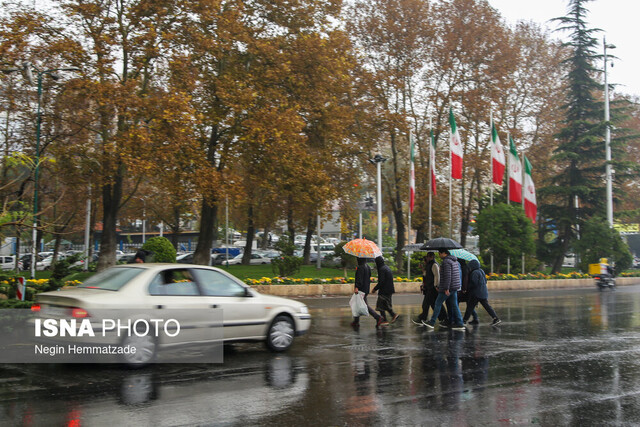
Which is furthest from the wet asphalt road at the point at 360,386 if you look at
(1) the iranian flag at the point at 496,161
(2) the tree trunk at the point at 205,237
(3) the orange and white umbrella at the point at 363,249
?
(1) the iranian flag at the point at 496,161

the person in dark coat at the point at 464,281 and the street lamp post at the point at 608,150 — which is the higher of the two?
the street lamp post at the point at 608,150

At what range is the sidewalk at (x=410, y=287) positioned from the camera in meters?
22.0

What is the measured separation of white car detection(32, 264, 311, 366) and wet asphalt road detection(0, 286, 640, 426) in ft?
1.25

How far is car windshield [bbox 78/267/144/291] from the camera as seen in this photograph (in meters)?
8.41

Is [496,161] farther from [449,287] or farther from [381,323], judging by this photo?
[449,287]

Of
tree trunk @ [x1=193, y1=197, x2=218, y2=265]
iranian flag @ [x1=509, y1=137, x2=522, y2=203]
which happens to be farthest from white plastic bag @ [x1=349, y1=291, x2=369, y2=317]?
iranian flag @ [x1=509, y1=137, x2=522, y2=203]

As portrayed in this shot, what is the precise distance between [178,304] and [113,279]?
3.41 feet

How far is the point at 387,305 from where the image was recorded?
553 inches

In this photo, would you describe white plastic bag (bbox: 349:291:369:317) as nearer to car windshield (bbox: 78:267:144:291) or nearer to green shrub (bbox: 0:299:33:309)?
car windshield (bbox: 78:267:144:291)

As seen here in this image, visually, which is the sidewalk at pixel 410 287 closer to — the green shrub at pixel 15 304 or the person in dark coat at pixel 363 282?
the person in dark coat at pixel 363 282

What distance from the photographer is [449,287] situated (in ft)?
41.3

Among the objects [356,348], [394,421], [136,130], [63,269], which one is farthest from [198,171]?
[394,421]

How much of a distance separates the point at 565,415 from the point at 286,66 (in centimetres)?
2096

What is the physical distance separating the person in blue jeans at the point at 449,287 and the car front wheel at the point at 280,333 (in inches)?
160
